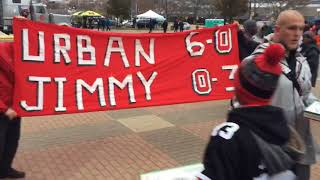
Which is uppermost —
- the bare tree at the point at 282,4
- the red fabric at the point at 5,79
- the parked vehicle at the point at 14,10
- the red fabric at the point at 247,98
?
the bare tree at the point at 282,4

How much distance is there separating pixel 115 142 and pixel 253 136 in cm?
447

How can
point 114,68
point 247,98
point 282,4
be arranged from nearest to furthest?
point 247,98
point 114,68
point 282,4

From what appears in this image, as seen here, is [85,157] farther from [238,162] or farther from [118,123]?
[238,162]

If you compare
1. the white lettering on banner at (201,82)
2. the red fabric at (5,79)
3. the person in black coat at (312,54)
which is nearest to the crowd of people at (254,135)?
the person in black coat at (312,54)

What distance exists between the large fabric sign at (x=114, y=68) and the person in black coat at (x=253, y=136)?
326 centimetres

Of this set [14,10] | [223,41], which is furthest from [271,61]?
[14,10]

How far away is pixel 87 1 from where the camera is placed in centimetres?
12338

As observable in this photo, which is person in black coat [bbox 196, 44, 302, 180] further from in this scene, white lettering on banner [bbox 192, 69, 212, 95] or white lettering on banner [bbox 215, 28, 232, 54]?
white lettering on banner [bbox 215, 28, 232, 54]

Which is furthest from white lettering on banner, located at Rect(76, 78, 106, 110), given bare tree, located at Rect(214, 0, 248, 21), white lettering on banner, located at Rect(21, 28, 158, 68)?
bare tree, located at Rect(214, 0, 248, 21)

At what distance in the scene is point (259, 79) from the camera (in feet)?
6.69

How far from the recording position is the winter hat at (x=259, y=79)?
2041 millimetres

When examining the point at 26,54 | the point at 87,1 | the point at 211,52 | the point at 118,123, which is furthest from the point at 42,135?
the point at 87,1

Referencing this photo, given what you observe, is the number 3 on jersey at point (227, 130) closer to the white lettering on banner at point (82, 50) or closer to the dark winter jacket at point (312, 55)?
the dark winter jacket at point (312, 55)

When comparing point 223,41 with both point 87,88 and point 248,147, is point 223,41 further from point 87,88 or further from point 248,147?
point 248,147
